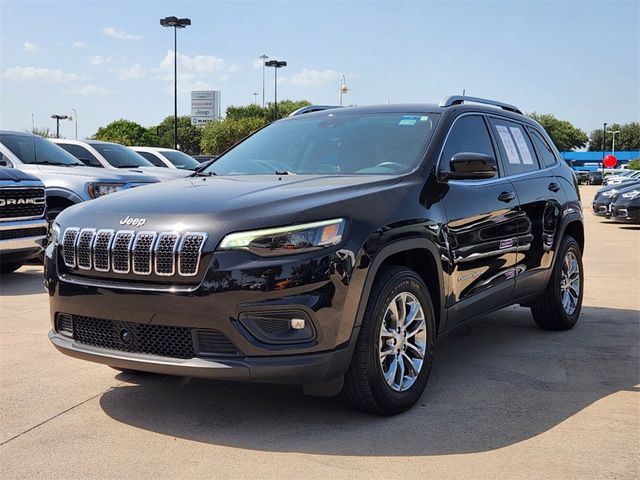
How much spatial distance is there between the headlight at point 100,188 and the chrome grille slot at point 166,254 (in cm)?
682

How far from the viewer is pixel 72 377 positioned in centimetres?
474

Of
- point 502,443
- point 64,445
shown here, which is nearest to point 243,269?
point 64,445

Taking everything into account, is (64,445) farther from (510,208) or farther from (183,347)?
(510,208)

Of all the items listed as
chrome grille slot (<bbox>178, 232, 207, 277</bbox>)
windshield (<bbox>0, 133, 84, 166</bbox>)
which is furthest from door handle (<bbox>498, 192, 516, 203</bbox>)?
windshield (<bbox>0, 133, 84, 166</bbox>)

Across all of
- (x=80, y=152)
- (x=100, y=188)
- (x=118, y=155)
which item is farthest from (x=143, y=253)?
(x=118, y=155)

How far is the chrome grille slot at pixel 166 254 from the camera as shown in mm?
3479

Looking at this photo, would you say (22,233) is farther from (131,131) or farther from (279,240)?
(131,131)

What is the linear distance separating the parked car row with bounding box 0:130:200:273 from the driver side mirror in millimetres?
5479

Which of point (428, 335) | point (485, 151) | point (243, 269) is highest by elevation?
point (485, 151)

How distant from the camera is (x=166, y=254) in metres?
3.49

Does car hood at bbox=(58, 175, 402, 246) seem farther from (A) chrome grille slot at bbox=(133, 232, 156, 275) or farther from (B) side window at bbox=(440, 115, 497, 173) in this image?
(B) side window at bbox=(440, 115, 497, 173)

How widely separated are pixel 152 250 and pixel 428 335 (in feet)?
5.39

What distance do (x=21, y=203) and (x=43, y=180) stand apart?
1.77 m

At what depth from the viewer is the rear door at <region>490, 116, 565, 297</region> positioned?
5.43 metres
